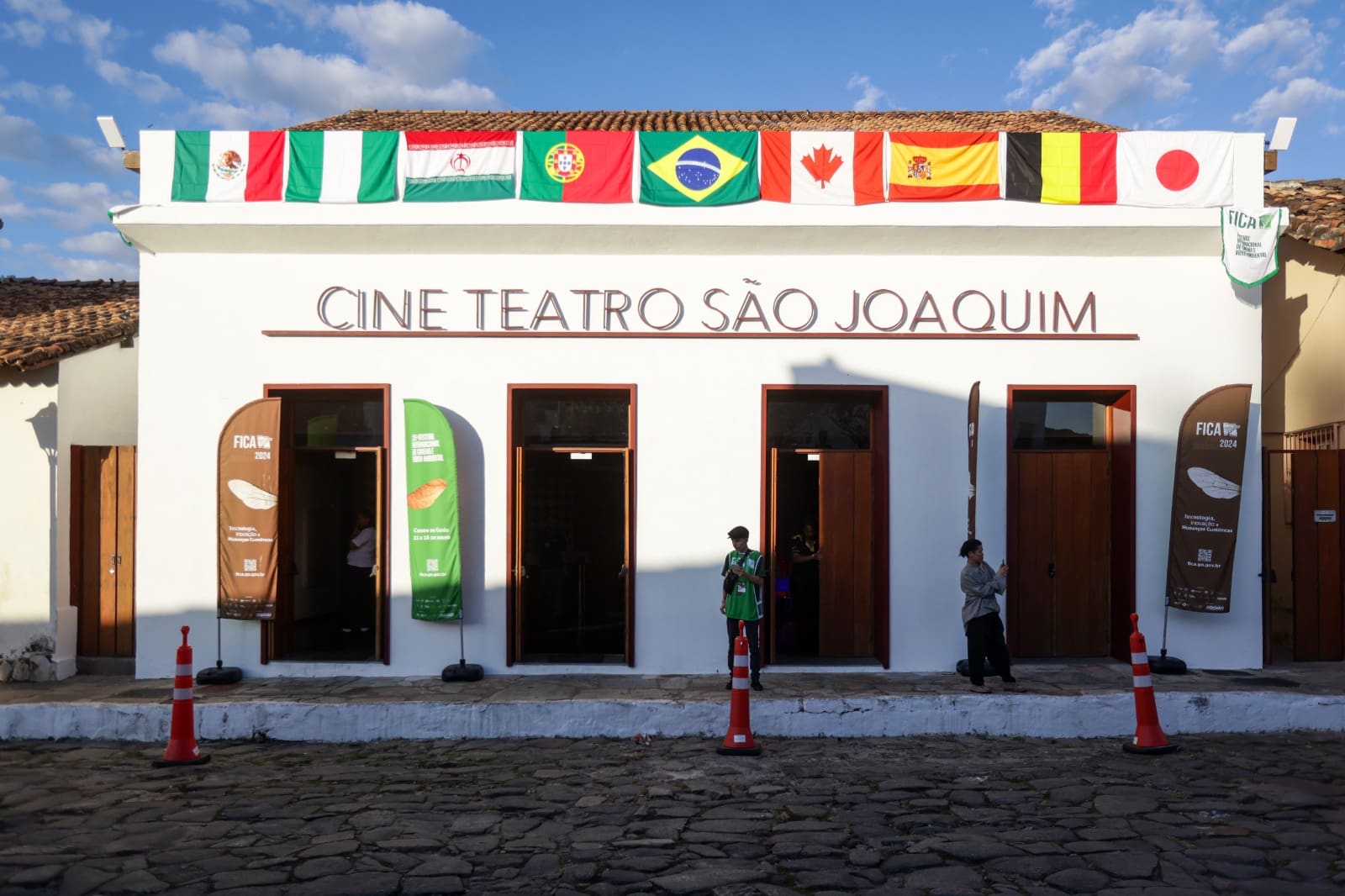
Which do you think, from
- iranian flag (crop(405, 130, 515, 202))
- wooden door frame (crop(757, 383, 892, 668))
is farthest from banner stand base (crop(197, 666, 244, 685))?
wooden door frame (crop(757, 383, 892, 668))

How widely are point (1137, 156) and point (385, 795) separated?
9.51m

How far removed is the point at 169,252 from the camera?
37.7 ft

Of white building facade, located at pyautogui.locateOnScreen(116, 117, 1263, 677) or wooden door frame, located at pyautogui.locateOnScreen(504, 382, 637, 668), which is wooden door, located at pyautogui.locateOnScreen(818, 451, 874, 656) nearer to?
white building facade, located at pyautogui.locateOnScreen(116, 117, 1263, 677)

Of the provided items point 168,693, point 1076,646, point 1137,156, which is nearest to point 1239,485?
point 1076,646

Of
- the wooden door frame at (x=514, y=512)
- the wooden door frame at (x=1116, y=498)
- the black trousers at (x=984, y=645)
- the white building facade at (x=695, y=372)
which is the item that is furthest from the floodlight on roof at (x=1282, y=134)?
the wooden door frame at (x=514, y=512)

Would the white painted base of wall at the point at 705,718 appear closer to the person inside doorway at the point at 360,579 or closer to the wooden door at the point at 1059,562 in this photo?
the wooden door at the point at 1059,562

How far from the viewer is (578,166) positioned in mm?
11312

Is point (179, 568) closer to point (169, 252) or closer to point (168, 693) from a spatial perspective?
point (168, 693)

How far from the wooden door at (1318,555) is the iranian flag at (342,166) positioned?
33.9 feet

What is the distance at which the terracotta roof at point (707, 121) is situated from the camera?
14.9m

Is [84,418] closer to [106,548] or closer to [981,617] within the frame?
[106,548]

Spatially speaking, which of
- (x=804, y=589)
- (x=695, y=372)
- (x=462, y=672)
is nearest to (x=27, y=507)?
(x=462, y=672)

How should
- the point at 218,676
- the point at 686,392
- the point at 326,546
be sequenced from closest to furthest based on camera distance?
the point at 218,676, the point at 686,392, the point at 326,546

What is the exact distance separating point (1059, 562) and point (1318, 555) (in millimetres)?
2980
